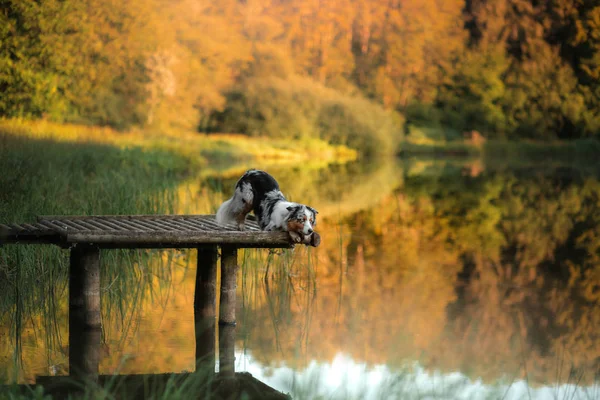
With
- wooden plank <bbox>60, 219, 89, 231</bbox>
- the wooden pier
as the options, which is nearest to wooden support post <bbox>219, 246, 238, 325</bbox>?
the wooden pier

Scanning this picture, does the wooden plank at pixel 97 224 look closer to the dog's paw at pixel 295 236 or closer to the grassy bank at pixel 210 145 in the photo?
the dog's paw at pixel 295 236

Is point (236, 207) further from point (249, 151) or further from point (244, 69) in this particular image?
point (244, 69)

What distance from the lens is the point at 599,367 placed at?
4895mm

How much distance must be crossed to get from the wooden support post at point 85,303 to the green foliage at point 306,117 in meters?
24.2

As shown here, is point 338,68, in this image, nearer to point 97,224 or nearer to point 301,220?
point 97,224

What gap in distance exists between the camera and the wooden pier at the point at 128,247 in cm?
477

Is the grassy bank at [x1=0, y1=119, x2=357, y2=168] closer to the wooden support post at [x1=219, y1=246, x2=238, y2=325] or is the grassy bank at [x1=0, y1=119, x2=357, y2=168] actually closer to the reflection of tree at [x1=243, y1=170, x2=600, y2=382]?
the reflection of tree at [x1=243, y1=170, x2=600, y2=382]

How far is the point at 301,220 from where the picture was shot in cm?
475

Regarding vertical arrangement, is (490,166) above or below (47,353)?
above

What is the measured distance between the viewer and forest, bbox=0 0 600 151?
27141 millimetres

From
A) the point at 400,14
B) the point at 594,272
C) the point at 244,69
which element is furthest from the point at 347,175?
the point at 400,14

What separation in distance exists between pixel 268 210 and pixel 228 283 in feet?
1.65

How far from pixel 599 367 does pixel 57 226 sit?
3080mm

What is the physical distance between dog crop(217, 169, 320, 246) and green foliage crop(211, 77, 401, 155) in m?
23.9
